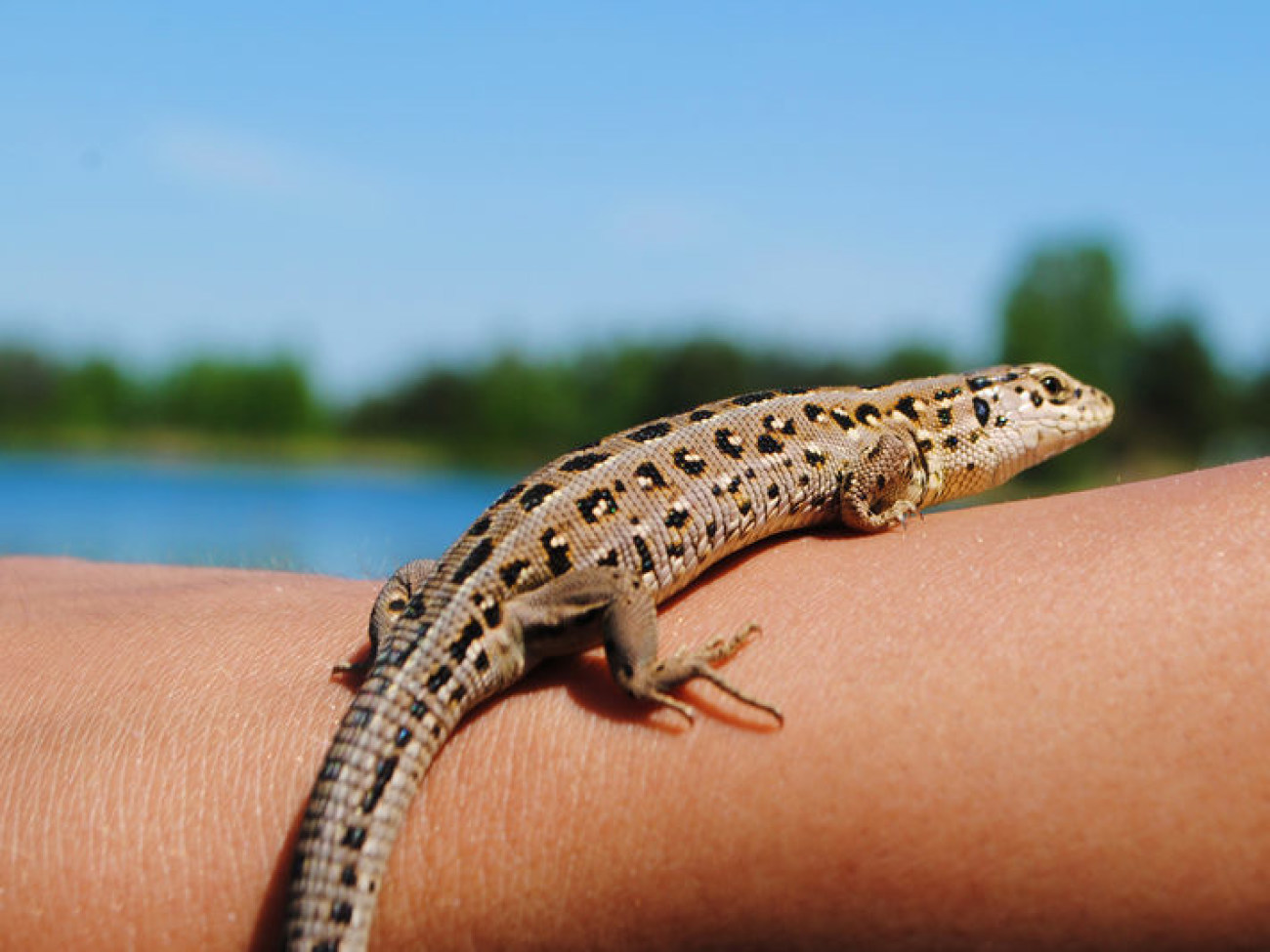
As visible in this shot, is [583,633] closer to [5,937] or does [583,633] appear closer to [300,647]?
[300,647]

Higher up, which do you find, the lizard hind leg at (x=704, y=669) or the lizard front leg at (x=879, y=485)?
the lizard front leg at (x=879, y=485)

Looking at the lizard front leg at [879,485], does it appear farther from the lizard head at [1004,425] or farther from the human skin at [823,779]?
the human skin at [823,779]

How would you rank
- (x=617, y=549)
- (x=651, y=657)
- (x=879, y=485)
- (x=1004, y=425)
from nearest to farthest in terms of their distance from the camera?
(x=651, y=657) < (x=617, y=549) < (x=879, y=485) < (x=1004, y=425)

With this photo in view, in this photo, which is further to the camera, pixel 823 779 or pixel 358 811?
pixel 358 811

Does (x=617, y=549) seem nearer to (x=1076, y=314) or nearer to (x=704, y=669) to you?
(x=704, y=669)

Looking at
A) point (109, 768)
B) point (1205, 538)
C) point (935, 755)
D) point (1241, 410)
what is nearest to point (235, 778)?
point (109, 768)


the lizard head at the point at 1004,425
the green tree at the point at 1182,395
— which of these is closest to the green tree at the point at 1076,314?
the green tree at the point at 1182,395

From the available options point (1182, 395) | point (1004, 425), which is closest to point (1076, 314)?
point (1182, 395)

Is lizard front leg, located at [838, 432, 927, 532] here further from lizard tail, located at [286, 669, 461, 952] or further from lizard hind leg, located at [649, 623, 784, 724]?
lizard tail, located at [286, 669, 461, 952]
